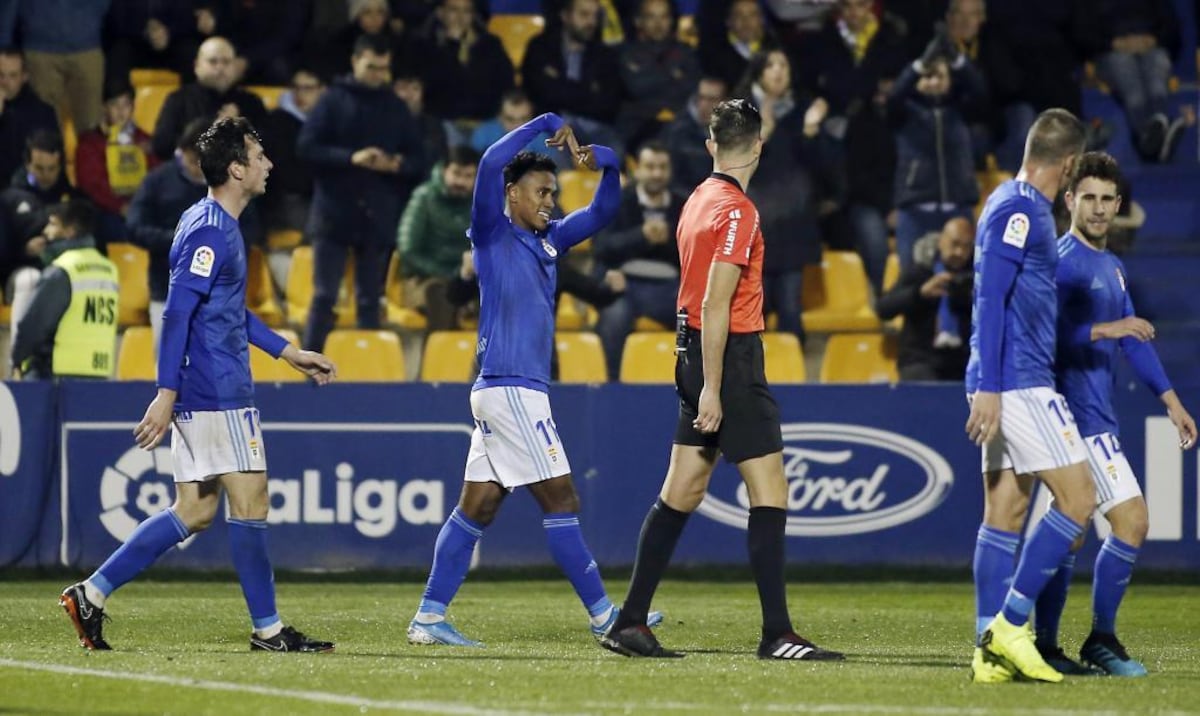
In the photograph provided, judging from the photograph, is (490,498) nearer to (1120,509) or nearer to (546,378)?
(546,378)

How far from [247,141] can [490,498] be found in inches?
71.8

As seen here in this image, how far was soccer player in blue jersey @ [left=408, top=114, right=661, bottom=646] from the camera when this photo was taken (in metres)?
8.69

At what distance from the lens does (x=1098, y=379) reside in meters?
7.79

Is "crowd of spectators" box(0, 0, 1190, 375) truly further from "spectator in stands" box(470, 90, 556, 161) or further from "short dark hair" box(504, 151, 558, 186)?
"short dark hair" box(504, 151, 558, 186)

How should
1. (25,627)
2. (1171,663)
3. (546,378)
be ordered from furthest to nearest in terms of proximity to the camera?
(25,627)
(546,378)
(1171,663)

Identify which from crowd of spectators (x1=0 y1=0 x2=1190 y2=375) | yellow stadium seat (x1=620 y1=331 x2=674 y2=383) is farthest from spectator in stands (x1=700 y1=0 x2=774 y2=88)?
yellow stadium seat (x1=620 y1=331 x2=674 y2=383)

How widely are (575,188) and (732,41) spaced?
1796 mm

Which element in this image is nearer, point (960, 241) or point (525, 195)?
point (525, 195)

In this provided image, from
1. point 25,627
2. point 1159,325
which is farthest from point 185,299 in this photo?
point 1159,325

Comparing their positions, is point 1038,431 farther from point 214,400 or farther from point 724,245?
point 214,400

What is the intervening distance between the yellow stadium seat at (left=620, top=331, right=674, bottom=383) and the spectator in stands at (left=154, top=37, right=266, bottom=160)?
3.29 m

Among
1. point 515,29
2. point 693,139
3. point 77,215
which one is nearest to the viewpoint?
point 77,215

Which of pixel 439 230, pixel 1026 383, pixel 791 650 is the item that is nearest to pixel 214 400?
pixel 791 650

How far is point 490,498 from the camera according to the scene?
347 inches
